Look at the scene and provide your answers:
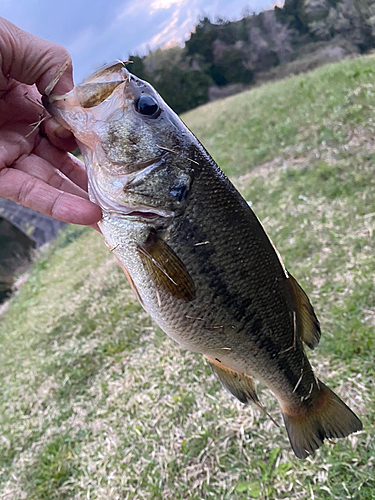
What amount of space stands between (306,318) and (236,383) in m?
0.42

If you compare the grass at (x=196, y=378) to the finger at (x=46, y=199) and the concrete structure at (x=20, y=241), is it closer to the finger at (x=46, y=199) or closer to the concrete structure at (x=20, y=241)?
the finger at (x=46, y=199)

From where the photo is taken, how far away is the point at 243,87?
62.1 feet

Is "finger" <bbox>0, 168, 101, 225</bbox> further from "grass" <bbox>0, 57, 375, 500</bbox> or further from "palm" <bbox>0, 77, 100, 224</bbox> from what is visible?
"grass" <bbox>0, 57, 375, 500</bbox>

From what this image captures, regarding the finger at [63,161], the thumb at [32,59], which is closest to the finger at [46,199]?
the finger at [63,161]

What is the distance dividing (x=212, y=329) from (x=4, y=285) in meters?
10.5

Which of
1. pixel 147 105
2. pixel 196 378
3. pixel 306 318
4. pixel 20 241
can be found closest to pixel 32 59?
pixel 147 105

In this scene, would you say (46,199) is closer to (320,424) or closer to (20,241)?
(320,424)

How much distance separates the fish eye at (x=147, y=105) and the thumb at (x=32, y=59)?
0.38 metres

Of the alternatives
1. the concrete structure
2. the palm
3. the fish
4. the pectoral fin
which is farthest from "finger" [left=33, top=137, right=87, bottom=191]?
the concrete structure

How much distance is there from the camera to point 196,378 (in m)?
2.82

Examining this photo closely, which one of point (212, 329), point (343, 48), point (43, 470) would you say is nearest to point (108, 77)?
point (212, 329)

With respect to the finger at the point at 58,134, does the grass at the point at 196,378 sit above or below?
below

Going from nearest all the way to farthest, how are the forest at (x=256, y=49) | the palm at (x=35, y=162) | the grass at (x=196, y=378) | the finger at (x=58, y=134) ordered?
the palm at (x=35, y=162), the finger at (x=58, y=134), the grass at (x=196, y=378), the forest at (x=256, y=49)

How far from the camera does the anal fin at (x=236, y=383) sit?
155 centimetres
